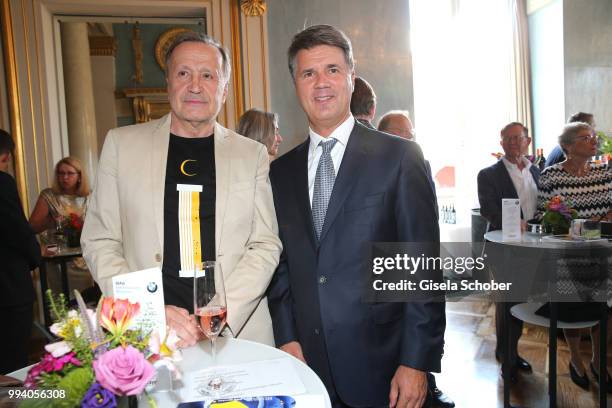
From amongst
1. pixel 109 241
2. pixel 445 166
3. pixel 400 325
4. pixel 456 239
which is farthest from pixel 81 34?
pixel 400 325

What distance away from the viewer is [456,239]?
661 centimetres

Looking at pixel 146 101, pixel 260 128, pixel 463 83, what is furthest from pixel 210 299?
pixel 146 101

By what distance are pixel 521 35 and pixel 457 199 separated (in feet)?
8.07

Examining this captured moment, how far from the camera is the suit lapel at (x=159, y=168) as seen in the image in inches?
66.2

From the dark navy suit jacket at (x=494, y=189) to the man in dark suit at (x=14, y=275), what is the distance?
3.52 m

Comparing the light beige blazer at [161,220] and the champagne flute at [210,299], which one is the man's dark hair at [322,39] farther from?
the champagne flute at [210,299]

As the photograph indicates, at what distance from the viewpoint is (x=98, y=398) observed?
72 cm

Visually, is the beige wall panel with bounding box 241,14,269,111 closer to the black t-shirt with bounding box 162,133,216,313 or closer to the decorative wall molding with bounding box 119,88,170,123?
the black t-shirt with bounding box 162,133,216,313

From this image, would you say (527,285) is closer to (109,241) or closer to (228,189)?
(228,189)

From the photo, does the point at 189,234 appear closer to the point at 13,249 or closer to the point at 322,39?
the point at 322,39

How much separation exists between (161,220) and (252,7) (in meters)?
3.33

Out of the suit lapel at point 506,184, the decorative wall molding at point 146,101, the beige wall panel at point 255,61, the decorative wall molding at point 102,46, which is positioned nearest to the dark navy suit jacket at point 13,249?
the beige wall panel at point 255,61

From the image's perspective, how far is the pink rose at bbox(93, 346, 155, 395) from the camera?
714mm

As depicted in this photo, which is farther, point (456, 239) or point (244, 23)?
point (456, 239)
